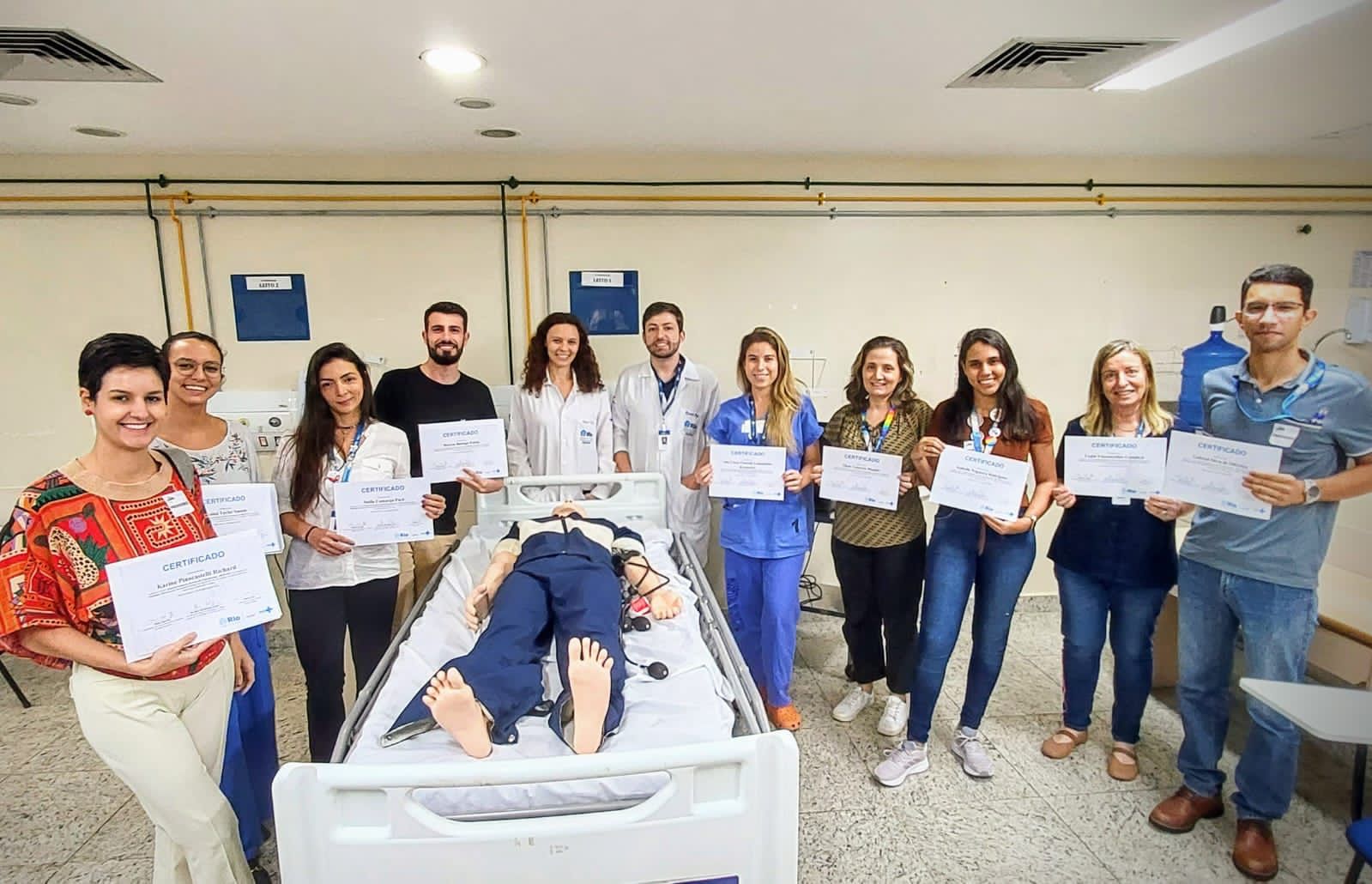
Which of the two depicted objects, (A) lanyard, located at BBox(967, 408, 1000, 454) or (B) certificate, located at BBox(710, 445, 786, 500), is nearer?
(A) lanyard, located at BBox(967, 408, 1000, 454)

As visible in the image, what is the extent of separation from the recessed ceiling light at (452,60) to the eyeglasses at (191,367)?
3.76 ft

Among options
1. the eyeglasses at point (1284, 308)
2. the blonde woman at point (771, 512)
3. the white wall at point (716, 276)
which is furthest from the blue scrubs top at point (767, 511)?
the eyeglasses at point (1284, 308)

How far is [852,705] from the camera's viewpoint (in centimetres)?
281

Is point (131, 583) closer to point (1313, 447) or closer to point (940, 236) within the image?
point (1313, 447)

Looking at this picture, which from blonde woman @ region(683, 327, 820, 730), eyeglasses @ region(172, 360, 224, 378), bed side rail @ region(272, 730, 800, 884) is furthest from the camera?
blonde woman @ region(683, 327, 820, 730)

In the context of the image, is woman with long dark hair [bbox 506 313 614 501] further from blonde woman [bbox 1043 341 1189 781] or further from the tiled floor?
blonde woman [bbox 1043 341 1189 781]

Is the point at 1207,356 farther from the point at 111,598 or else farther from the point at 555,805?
the point at 111,598

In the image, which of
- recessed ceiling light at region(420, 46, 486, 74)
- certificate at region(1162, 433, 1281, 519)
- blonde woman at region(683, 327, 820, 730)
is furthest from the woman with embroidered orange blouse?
certificate at region(1162, 433, 1281, 519)

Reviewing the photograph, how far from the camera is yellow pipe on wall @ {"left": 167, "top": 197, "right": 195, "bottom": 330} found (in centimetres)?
325

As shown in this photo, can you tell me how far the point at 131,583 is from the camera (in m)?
1.32

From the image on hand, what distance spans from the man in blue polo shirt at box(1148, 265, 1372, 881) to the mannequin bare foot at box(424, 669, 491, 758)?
204 centimetres

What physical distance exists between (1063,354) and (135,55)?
421cm

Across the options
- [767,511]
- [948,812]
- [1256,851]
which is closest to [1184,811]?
[1256,851]

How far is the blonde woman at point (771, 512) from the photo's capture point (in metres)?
2.57
